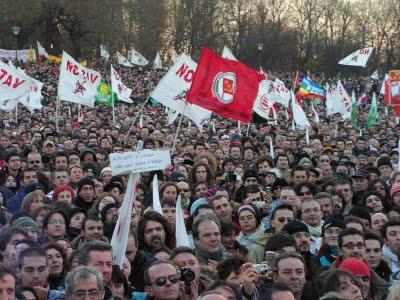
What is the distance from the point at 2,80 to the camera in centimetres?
1586

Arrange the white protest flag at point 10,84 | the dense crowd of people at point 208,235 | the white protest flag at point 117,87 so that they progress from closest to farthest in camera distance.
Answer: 1. the dense crowd of people at point 208,235
2. the white protest flag at point 10,84
3. the white protest flag at point 117,87

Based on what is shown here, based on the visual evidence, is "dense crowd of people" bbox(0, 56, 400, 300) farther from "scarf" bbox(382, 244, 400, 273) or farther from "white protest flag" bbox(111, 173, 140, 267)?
"white protest flag" bbox(111, 173, 140, 267)

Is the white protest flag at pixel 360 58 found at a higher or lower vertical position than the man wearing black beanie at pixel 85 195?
higher

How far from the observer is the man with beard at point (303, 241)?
7.07 m

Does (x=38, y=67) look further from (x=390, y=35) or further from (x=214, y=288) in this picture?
(x=214, y=288)

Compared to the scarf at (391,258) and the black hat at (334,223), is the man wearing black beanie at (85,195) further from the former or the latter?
the scarf at (391,258)

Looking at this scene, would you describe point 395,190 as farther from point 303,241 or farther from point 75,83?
point 75,83

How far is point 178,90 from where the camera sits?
45.3 ft

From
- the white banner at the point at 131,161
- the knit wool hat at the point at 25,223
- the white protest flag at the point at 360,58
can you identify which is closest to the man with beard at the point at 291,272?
the white banner at the point at 131,161

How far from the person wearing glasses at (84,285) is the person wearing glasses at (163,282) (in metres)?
0.40

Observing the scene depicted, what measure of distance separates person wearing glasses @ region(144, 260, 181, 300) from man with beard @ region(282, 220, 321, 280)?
187 centimetres

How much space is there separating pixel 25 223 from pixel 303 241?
246 cm

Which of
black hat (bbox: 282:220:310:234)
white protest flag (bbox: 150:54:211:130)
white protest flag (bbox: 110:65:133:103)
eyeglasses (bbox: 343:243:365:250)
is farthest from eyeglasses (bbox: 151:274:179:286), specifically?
white protest flag (bbox: 110:65:133:103)

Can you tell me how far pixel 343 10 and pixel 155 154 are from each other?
74.3 meters
